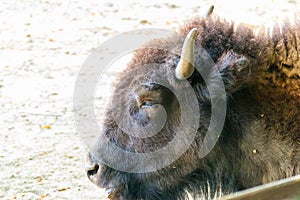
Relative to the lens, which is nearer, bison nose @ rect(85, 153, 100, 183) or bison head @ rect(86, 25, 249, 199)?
bison head @ rect(86, 25, 249, 199)

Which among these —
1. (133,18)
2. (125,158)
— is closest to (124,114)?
(125,158)

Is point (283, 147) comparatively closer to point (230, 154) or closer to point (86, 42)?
point (230, 154)

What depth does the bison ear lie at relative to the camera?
4.68 meters

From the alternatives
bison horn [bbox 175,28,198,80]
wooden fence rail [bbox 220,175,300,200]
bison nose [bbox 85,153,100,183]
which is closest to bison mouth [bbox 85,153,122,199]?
bison nose [bbox 85,153,100,183]

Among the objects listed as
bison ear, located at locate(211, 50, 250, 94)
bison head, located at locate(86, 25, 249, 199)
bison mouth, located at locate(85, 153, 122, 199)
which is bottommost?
bison mouth, located at locate(85, 153, 122, 199)

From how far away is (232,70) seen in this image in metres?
4.69

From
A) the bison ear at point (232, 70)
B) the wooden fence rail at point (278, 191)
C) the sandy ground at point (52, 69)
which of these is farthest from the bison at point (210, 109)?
the wooden fence rail at point (278, 191)

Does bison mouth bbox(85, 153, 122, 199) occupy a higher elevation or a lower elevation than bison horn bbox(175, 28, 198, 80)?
lower

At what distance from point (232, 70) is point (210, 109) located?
336 millimetres

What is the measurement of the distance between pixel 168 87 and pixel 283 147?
95 cm

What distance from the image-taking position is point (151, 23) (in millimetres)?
11000

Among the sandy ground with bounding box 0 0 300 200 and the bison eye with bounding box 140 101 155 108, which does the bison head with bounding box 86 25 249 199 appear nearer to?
the bison eye with bounding box 140 101 155 108

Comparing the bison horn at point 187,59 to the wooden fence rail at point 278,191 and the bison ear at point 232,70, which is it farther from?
the wooden fence rail at point 278,191

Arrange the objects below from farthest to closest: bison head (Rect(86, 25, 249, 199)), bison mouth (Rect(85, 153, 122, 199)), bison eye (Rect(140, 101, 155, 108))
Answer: bison mouth (Rect(85, 153, 122, 199)) < bison eye (Rect(140, 101, 155, 108)) < bison head (Rect(86, 25, 249, 199))
